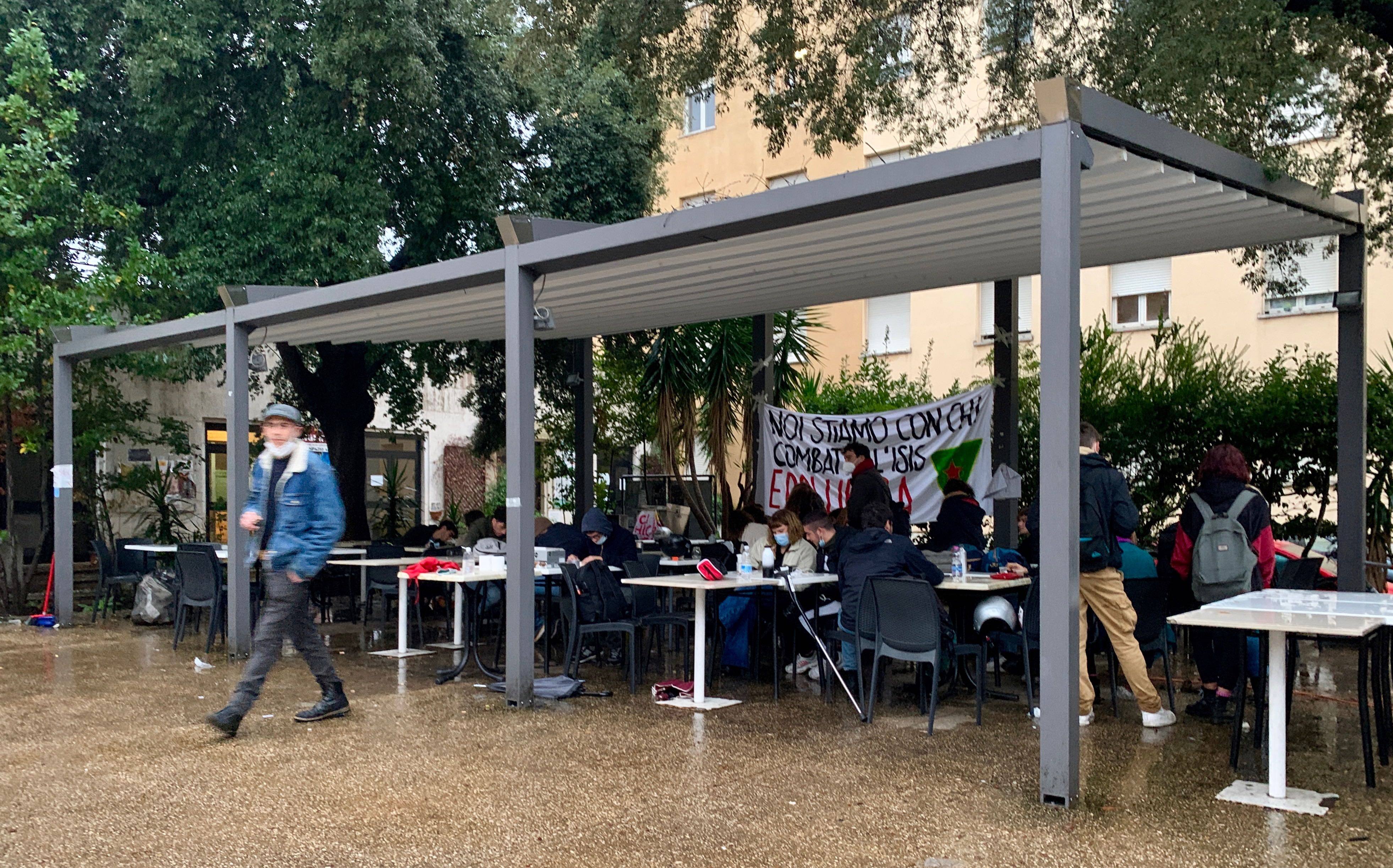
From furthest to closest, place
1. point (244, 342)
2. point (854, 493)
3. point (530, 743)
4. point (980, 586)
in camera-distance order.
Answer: point (244, 342)
point (854, 493)
point (980, 586)
point (530, 743)

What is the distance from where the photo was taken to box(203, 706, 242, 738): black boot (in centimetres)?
682

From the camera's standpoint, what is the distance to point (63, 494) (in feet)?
41.4

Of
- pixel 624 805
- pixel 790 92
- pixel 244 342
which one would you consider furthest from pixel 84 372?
pixel 624 805

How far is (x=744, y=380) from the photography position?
52.2 ft

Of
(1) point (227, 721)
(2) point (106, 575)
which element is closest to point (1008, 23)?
(1) point (227, 721)

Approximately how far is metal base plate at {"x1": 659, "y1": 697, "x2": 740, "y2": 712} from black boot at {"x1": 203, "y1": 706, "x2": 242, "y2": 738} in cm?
254

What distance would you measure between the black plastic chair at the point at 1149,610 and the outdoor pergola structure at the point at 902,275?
1.91 m

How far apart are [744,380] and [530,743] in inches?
379

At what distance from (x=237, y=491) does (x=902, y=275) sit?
19.1 ft

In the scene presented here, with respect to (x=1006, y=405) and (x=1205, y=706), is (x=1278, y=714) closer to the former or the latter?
(x=1205, y=706)

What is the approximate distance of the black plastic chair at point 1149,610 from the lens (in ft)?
23.2

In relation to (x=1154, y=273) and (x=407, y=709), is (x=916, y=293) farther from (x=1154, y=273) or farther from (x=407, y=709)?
(x=407, y=709)

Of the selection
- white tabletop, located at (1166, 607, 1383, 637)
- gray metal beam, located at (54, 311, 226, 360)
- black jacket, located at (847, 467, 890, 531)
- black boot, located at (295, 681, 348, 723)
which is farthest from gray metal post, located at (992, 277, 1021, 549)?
gray metal beam, located at (54, 311, 226, 360)

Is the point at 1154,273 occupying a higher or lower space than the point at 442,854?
higher
